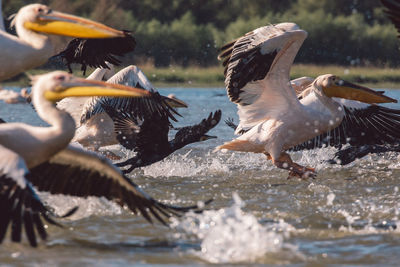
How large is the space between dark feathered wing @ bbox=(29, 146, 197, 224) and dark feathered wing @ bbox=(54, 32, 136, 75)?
9.13 feet

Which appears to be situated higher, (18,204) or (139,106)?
(139,106)

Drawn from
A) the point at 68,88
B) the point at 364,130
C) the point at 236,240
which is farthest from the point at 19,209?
the point at 364,130

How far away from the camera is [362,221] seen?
509 centimetres

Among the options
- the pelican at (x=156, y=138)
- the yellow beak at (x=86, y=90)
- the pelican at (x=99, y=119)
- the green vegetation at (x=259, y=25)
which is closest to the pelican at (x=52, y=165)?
the yellow beak at (x=86, y=90)

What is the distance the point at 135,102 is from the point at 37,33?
9.66 feet

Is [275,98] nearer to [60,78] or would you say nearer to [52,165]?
[52,165]

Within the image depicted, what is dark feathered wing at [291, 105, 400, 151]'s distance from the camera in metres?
7.61

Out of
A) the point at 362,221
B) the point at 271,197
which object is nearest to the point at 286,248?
the point at 362,221

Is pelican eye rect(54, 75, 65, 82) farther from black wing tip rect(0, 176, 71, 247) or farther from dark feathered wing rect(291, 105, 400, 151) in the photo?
A: dark feathered wing rect(291, 105, 400, 151)

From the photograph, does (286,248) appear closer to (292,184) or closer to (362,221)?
(362,221)

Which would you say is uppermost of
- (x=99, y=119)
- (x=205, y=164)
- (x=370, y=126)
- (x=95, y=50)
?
(x=95, y=50)

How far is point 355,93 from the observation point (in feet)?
23.7

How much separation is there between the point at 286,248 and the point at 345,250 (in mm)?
318

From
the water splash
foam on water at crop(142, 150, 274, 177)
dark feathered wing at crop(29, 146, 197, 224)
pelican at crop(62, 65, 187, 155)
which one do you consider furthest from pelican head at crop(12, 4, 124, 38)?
pelican at crop(62, 65, 187, 155)
